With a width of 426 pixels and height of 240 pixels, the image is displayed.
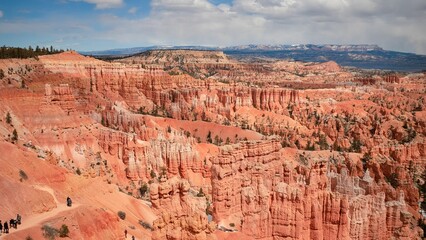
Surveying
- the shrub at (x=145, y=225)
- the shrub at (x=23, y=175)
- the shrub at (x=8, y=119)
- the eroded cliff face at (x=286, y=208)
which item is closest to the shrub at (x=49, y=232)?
the shrub at (x=23, y=175)

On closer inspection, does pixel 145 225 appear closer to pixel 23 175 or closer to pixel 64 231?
pixel 23 175

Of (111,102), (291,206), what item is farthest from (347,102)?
(291,206)

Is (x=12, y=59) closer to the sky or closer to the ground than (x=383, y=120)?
closer to the sky

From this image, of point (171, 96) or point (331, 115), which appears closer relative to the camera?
point (171, 96)

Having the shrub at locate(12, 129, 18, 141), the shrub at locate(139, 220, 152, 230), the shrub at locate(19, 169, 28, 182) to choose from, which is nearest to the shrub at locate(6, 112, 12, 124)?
the shrub at locate(12, 129, 18, 141)

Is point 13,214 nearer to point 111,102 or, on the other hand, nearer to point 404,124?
point 111,102

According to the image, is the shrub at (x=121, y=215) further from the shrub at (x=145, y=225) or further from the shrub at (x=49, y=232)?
the shrub at (x=49, y=232)

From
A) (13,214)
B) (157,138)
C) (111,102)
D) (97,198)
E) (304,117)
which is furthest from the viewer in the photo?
(304,117)

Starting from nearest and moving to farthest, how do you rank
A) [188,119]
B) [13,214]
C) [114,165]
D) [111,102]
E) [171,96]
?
[13,214] < [114,165] < [111,102] < [188,119] < [171,96]
